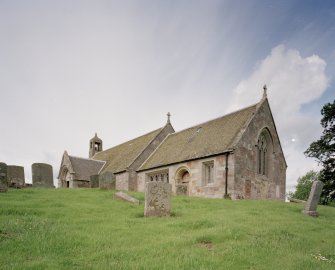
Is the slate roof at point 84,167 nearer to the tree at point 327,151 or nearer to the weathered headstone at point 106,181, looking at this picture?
the weathered headstone at point 106,181

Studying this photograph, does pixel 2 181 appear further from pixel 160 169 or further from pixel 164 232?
pixel 160 169

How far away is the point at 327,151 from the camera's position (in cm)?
3100

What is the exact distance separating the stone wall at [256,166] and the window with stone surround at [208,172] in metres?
2.21

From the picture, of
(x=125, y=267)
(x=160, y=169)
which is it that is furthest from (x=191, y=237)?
(x=160, y=169)

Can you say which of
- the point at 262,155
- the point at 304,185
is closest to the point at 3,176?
the point at 262,155

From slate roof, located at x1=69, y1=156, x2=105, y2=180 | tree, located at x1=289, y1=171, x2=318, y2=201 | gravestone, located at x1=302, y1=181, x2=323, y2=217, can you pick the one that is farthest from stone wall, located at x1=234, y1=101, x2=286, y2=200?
tree, located at x1=289, y1=171, x2=318, y2=201

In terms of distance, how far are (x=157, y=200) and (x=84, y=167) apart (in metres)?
23.3

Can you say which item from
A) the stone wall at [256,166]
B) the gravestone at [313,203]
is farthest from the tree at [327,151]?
the gravestone at [313,203]

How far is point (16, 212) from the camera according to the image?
9914 millimetres

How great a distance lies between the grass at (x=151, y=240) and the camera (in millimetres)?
6000

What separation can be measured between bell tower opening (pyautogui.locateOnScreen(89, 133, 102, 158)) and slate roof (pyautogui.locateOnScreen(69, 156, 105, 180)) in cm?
1101

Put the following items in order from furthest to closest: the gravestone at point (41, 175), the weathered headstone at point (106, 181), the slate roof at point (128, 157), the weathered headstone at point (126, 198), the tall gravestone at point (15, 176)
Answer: the slate roof at point (128, 157) → the gravestone at point (41, 175) → the weathered headstone at point (106, 181) → the tall gravestone at point (15, 176) → the weathered headstone at point (126, 198)

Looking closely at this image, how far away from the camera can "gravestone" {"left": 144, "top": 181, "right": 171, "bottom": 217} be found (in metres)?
10.9

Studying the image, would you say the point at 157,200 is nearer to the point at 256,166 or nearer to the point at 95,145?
the point at 256,166
